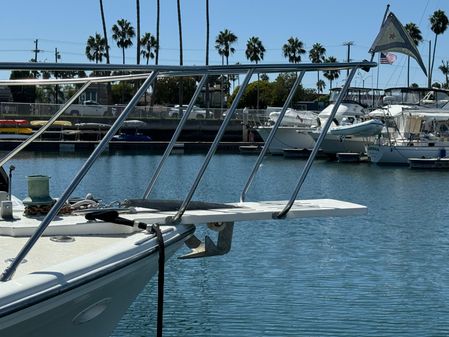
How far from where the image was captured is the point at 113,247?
6785 millimetres

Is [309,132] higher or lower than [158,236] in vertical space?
lower

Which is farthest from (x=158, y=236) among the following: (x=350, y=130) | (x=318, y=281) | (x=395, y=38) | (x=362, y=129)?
(x=350, y=130)

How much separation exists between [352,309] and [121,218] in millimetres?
6369

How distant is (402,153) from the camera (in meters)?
52.3

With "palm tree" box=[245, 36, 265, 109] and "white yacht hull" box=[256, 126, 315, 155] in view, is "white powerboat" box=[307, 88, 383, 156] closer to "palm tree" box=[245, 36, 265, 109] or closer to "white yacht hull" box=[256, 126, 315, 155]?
"white yacht hull" box=[256, 126, 315, 155]

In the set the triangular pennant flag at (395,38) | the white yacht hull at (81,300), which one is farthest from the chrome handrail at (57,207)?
the triangular pennant flag at (395,38)

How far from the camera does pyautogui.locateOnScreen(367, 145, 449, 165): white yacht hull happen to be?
2050 inches

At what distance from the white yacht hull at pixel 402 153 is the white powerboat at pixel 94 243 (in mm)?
44792

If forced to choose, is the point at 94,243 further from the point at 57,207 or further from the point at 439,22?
the point at 439,22

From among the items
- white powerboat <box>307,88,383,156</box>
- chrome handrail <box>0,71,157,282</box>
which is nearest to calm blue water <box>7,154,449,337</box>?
chrome handrail <box>0,71,157,282</box>

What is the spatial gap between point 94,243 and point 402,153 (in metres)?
46.9

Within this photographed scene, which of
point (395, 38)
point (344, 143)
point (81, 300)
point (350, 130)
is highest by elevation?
point (395, 38)

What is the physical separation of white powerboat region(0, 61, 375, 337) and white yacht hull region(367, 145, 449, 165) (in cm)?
4479

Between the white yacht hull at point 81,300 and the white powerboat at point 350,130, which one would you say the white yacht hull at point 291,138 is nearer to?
the white powerboat at point 350,130
